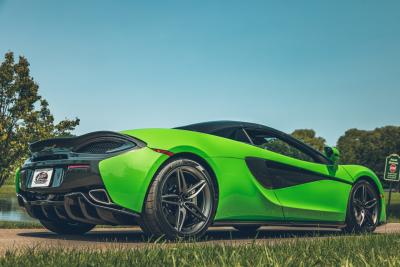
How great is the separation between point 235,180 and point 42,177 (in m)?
1.91

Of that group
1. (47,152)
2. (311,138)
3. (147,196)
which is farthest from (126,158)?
(311,138)

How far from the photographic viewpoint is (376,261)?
3398 mm

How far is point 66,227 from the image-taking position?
617cm

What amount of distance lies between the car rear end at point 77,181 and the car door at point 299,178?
4.92ft

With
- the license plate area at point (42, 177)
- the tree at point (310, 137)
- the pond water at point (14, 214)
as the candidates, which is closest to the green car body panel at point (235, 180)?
the license plate area at point (42, 177)

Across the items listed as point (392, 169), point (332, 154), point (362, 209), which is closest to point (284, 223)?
point (332, 154)

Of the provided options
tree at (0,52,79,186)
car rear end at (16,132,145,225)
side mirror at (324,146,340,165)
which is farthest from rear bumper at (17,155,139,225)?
tree at (0,52,79,186)

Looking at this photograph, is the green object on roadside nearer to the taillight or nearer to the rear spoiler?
the taillight

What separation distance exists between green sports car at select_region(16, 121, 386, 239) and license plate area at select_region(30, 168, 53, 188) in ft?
0.03

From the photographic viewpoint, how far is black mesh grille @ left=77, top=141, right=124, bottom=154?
5043 mm

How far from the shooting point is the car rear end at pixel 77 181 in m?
4.82

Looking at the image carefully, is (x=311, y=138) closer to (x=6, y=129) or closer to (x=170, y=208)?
(x=6, y=129)

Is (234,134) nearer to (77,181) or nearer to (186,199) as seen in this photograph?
(186,199)

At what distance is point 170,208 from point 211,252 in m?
1.47
